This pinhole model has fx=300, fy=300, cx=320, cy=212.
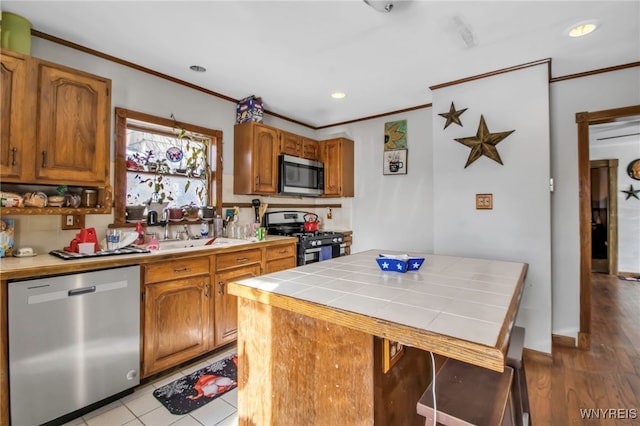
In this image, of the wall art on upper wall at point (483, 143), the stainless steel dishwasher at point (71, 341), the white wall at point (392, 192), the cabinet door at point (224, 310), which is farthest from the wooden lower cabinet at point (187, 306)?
the wall art on upper wall at point (483, 143)

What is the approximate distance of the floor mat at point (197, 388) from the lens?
6.28 feet

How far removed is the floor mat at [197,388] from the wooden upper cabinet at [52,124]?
151 cm

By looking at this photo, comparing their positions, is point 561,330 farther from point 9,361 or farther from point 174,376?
point 9,361

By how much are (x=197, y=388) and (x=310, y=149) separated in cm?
296

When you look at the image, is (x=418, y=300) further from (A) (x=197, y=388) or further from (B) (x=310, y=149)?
(B) (x=310, y=149)

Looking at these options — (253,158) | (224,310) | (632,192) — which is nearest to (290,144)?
(253,158)

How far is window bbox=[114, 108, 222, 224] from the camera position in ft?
8.11

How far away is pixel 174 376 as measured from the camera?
223 cm

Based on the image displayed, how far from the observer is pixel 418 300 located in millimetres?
1048

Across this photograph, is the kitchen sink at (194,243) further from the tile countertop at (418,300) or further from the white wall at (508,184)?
the white wall at (508,184)

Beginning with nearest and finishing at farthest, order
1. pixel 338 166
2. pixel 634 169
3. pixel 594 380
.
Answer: pixel 594 380, pixel 338 166, pixel 634 169

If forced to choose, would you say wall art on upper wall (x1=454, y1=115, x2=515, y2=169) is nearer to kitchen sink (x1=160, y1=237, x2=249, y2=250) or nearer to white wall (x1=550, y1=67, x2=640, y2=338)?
white wall (x1=550, y1=67, x2=640, y2=338)

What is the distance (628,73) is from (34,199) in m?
4.57

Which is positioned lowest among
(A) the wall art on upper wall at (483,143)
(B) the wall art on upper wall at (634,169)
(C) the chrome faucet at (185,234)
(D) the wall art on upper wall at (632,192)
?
(C) the chrome faucet at (185,234)
